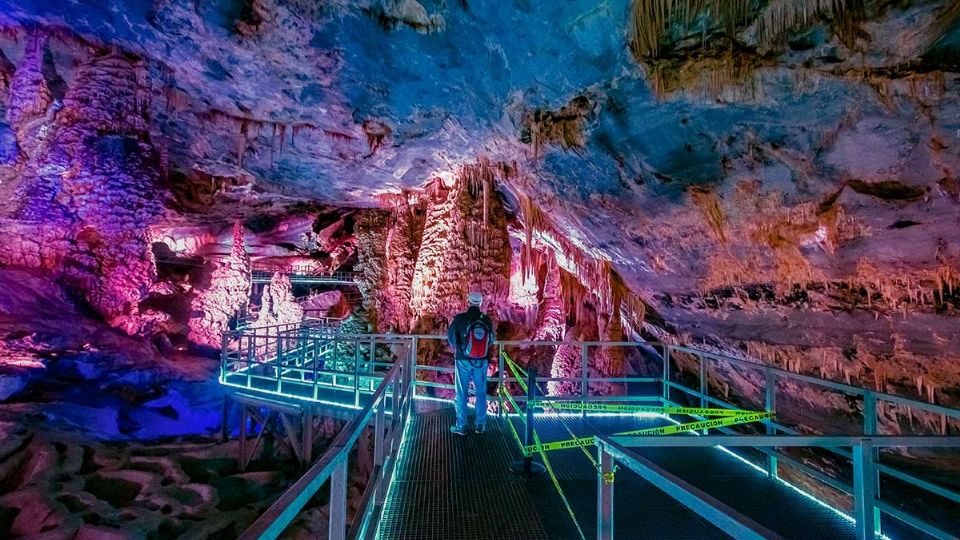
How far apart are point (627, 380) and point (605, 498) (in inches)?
182

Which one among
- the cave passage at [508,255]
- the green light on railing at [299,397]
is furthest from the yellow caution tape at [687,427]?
the green light on railing at [299,397]

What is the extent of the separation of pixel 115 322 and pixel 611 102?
13183mm

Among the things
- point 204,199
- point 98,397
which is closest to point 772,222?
point 98,397

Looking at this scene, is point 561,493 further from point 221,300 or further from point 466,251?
point 221,300

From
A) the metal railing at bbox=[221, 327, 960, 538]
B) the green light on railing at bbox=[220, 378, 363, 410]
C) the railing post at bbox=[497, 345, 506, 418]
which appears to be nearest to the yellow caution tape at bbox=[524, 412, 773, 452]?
the metal railing at bbox=[221, 327, 960, 538]

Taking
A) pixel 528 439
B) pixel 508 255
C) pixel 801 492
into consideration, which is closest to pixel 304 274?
pixel 508 255

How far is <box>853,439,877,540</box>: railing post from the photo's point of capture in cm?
286

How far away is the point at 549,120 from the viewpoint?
289 inches

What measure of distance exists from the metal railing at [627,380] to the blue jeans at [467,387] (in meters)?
0.66

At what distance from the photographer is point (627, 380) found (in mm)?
6539

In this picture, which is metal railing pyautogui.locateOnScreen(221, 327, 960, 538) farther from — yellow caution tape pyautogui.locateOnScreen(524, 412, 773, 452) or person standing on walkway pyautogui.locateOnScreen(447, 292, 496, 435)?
A: person standing on walkway pyautogui.locateOnScreen(447, 292, 496, 435)

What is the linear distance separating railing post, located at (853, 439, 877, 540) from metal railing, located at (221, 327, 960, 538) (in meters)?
0.01

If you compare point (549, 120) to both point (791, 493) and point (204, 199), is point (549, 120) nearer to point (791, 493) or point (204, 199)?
point (791, 493)

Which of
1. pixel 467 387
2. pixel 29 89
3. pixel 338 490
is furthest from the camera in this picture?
pixel 29 89
